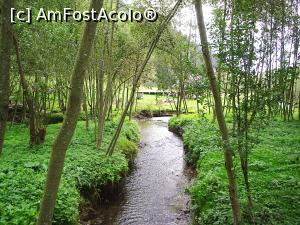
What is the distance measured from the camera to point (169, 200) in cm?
1465

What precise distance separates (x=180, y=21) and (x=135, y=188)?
25.6 metres

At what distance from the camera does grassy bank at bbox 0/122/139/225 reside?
9.17m

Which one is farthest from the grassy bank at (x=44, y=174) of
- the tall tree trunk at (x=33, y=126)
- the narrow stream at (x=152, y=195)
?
the narrow stream at (x=152, y=195)

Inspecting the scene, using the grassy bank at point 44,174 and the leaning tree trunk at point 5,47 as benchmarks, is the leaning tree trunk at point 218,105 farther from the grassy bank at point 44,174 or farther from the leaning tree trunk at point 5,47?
the leaning tree trunk at point 5,47

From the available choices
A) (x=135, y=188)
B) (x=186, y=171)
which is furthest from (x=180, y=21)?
(x=135, y=188)

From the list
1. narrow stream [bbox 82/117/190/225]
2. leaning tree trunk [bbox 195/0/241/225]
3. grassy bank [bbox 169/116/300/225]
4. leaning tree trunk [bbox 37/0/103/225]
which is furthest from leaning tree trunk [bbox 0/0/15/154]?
narrow stream [bbox 82/117/190/225]

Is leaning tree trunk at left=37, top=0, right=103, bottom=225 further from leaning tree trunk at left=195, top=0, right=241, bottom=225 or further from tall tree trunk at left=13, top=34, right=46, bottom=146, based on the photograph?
tall tree trunk at left=13, top=34, right=46, bottom=146

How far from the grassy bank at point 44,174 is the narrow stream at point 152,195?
1014mm

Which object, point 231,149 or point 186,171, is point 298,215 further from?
point 186,171

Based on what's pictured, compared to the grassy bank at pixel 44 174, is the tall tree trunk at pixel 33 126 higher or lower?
higher

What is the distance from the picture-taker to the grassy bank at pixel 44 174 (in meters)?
9.17

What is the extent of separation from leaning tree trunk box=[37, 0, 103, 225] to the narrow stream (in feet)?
23.0

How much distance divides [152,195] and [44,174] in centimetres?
542

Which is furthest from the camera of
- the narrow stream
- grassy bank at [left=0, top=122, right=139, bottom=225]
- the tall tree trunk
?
the tall tree trunk
